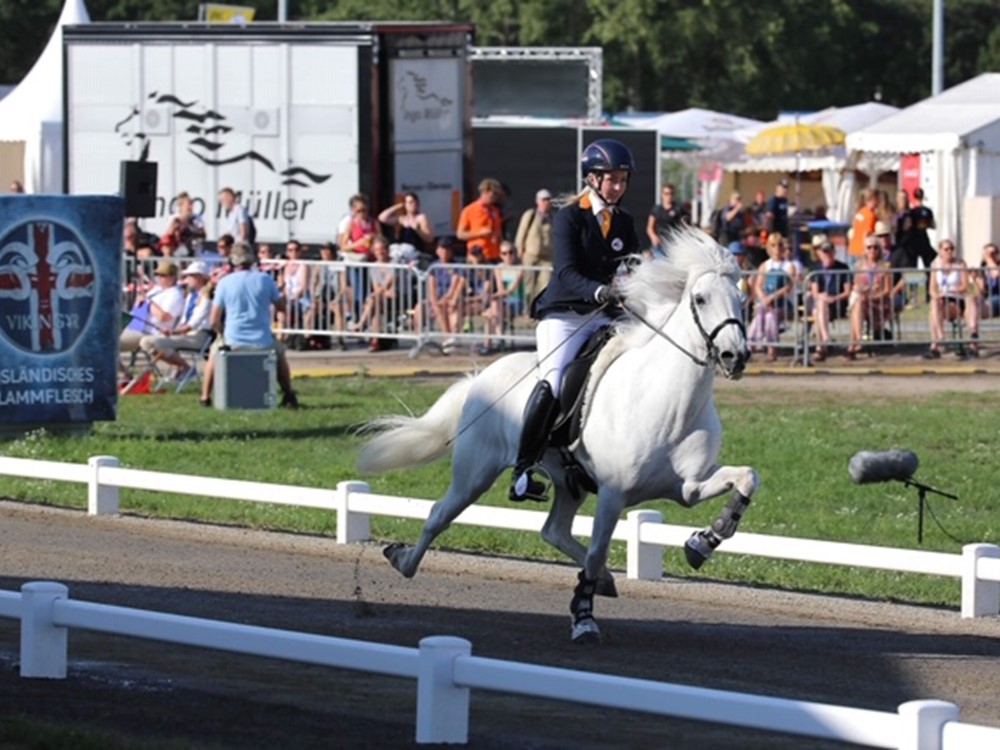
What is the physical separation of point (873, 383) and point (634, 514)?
1185 cm

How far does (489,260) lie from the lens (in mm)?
28734

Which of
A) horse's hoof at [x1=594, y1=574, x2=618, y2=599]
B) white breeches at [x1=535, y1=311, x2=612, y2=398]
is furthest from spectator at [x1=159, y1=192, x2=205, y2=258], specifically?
Answer: white breeches at [x1=535, y1=311, x2=612, y2=398]

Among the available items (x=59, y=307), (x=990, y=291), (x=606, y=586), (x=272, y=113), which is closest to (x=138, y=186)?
(x=59, y=307)

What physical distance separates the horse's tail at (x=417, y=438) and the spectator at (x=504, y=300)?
1422 centimetres

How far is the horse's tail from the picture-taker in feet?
41.0

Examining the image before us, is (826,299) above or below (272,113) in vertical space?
below

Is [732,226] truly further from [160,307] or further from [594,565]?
[594,565]

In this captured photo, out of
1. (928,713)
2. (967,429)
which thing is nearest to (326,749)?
(928,713)

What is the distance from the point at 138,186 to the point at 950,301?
31.7ft

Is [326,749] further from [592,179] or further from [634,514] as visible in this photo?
[634,514]

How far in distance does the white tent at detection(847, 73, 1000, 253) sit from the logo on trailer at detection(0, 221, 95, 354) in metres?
20.5

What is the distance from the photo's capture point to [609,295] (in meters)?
11.3

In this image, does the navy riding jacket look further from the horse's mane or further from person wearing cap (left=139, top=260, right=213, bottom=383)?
person wearing cap (left=139, top=260, right=213, bottom=383)

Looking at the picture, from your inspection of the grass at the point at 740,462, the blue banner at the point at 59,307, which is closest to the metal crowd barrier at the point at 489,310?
the grass at the point at 740,462
